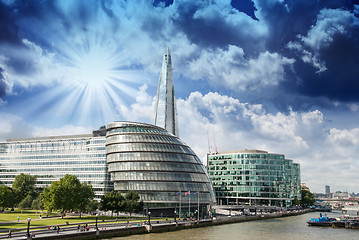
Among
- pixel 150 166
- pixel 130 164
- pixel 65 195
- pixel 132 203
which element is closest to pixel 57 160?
pixel 130 164

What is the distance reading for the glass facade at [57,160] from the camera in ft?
438

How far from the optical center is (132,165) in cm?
11700

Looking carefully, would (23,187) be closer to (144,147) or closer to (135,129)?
(135,129)

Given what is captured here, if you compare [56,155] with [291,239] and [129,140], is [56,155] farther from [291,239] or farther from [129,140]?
[291,239]

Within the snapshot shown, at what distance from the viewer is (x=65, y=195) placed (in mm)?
96625

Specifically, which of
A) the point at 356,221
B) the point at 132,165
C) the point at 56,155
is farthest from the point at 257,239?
the point at 56,155

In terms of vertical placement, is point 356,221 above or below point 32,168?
below

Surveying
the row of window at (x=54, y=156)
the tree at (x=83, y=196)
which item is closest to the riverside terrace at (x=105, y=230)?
Answer: the tree at (x=83, y=196)

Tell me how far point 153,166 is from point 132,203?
1872 centimetres

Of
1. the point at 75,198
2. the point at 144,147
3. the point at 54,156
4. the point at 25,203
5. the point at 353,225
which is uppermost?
the point at 144,147

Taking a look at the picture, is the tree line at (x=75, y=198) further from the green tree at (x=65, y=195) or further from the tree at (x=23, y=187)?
the tree at (x=23, y=187)

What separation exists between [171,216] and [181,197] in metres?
6.95

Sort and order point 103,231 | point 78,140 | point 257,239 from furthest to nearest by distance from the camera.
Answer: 1. point 78,140
2. point 257,239
3. point 103,231

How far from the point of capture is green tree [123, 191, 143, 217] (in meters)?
99.8
